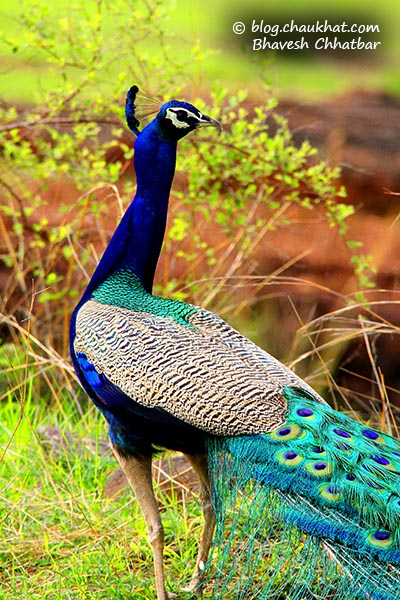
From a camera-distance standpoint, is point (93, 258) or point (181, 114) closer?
point (181, 114)

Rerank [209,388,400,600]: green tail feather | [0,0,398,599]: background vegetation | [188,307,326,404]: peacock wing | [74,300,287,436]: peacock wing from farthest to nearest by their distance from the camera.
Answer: [0,0,398,599]: background vegetation < [188,307,326,404]: peacock wing < [74,300,287,436]: peacock wing < [209,388,400,600]: green tail feather

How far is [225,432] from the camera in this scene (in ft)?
8.64

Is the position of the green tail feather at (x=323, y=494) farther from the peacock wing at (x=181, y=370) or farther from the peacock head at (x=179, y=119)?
the peacock head at (x=179, y=119)

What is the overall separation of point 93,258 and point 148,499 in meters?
2.60

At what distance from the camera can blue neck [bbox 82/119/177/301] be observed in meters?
3.23

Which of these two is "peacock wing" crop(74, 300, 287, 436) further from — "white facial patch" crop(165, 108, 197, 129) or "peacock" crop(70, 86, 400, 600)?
"white facial patch" crop(165, 108, 197, 129)

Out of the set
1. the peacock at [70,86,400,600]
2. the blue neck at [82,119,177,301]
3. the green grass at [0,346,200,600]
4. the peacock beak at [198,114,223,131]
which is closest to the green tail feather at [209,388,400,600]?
the peacock at [70,86,400,600]

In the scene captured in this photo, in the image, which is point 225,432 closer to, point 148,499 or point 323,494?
point 323,494

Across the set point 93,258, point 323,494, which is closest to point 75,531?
point 323,494

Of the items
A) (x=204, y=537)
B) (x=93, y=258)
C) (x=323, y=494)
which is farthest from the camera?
(x=93, y=258)

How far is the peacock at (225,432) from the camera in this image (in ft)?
8.07

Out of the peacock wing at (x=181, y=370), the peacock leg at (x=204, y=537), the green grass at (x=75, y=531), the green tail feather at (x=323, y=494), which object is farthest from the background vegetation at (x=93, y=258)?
the green tail feather at (x=323, y=494)

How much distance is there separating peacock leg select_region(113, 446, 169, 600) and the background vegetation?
0.67 feet

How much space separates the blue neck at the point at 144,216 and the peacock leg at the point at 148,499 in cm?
62
